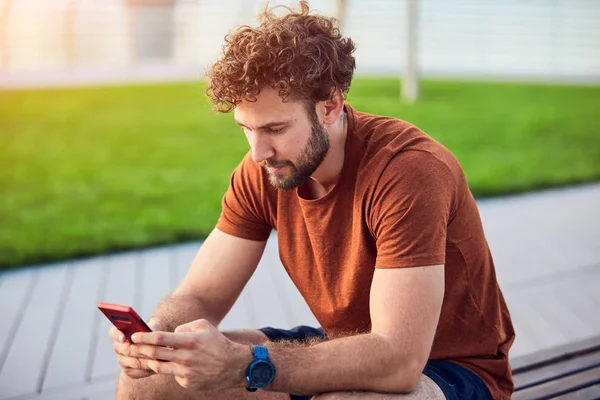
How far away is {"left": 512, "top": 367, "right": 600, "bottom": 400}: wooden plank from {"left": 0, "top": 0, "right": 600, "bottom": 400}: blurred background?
1.27ft

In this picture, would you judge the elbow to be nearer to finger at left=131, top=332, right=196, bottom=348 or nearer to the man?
the man

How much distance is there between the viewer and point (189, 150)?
758 centimetres

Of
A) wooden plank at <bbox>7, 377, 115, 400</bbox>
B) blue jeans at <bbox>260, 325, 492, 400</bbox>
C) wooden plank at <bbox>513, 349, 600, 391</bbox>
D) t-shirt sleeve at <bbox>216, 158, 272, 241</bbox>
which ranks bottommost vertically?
wooden plank at <bbox>7, 377, 115, 400</bbox>

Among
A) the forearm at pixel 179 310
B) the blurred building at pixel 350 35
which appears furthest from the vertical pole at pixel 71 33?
the forearm at pixel 179 310

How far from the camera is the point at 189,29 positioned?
549 inches

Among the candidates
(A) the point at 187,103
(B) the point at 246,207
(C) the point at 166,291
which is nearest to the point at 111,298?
(C) the point at 166,291

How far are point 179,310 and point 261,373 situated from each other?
0.54 meters

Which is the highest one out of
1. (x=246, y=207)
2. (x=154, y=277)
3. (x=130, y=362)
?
(x=246, y=207)

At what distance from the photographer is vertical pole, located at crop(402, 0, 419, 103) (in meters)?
9.39

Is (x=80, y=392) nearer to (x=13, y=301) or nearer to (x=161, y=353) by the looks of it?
(x=13, y=301)

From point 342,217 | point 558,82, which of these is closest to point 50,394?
point 342,217

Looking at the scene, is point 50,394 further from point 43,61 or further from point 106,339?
point 43,61

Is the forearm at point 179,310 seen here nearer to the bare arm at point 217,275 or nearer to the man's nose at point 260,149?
the bare arm at point 217,275

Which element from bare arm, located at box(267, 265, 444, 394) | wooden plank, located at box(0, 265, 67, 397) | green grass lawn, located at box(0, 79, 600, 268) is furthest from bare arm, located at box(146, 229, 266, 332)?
green grass lawn, located at box(0, 79, 600, 268)
